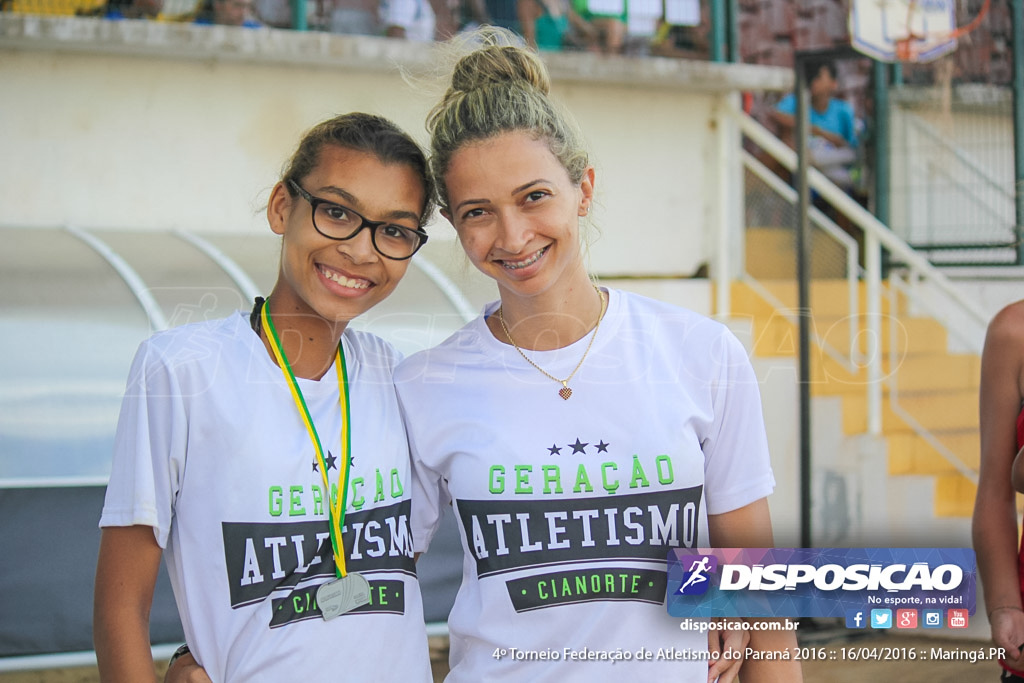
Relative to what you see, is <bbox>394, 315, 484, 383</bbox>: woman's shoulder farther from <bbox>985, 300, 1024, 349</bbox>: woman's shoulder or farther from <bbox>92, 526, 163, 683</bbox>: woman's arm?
<bbox>985, 300, 1024, 349</bbox>: woman's shoulder

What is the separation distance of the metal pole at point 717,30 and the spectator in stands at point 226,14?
3.03 meters

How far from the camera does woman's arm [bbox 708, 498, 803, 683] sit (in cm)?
198

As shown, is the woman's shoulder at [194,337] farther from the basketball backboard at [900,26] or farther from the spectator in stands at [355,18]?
the basketball backboard at [900,26]

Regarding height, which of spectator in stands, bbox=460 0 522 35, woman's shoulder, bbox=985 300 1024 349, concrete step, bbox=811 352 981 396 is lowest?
concrete step, bbox=811 352 981 396

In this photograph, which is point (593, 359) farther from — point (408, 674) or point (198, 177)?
point (198, 177)

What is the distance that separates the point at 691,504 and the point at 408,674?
0.65 meters

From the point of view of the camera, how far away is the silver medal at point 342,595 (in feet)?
6.15

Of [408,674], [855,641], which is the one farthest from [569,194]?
[855,641]

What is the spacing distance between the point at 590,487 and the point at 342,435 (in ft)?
1.66

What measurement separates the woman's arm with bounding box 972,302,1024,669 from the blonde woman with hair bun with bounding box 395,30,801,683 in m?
0.49

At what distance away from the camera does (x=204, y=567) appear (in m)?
1.85

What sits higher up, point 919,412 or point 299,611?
point 299,611

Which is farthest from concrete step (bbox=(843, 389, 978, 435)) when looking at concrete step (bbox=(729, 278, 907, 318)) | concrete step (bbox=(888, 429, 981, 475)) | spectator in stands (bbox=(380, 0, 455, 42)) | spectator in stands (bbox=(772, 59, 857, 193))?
spectator in stands (bbox=(380, 0, 455, 42))

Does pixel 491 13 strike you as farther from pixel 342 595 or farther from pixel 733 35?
pixel 342 595
